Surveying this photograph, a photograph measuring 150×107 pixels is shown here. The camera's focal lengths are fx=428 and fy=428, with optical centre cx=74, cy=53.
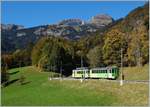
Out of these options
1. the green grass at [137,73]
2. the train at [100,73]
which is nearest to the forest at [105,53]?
the green grass at [137,73]

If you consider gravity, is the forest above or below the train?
above

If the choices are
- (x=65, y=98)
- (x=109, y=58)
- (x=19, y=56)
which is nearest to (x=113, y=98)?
(x=65, y=98)

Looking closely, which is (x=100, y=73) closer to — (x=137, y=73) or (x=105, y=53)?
(x=137, y=73)

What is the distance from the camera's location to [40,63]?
127625mm

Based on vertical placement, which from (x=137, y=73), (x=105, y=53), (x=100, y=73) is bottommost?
(x=137, y=73)

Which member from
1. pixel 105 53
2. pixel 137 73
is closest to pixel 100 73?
pixel 137 73

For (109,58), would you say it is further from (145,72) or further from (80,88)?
(80,88)

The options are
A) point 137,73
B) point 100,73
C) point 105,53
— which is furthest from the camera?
point 105,53

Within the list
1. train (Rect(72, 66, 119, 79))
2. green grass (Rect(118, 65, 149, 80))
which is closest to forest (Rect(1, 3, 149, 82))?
green grass (Rect(118, 65, 149, 80))

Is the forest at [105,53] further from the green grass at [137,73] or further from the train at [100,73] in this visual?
the train at [100,73]

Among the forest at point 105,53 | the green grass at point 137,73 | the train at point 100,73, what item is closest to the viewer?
the train at point 100,73

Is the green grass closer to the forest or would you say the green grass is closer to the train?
the forest

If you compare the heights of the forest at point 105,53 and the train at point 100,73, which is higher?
the forest at point 105,53

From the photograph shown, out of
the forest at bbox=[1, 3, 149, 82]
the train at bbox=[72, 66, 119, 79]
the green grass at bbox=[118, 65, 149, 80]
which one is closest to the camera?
the train at bbox=[72, 66, 119, 79]
